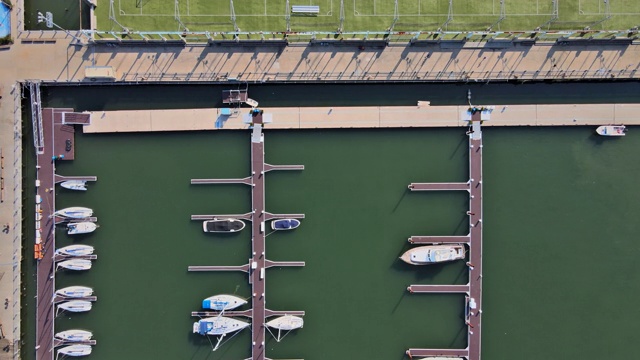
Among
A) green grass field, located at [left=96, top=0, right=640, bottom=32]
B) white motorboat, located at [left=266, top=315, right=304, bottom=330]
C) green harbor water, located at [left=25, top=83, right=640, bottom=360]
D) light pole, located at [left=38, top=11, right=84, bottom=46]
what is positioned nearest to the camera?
light pole, located at [left=38, top=11, right=84, bottom=46]

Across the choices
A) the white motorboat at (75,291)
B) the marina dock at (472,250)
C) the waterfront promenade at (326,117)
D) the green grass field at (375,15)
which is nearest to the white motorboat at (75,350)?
the white motorboat at (75,291)

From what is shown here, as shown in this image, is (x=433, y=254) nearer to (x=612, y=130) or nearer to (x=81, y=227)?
(x=612, y=130)

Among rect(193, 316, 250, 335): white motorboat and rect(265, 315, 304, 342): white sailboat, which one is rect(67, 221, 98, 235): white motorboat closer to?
rect(193, 316, 250, 335): white motorboat

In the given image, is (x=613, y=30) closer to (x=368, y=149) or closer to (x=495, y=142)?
(x=495, y=142)

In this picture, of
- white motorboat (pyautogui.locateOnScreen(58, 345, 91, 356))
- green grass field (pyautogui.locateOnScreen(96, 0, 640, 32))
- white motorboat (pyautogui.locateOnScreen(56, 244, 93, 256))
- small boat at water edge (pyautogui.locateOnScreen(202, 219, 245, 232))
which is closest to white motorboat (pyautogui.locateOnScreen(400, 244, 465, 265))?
small boat at water edge (pyautogui.locateOnScreen(202, 219, 245, 232))

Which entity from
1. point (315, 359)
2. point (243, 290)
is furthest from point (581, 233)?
point (243, 290)

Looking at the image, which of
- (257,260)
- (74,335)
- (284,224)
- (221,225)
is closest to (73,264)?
(74,335)
